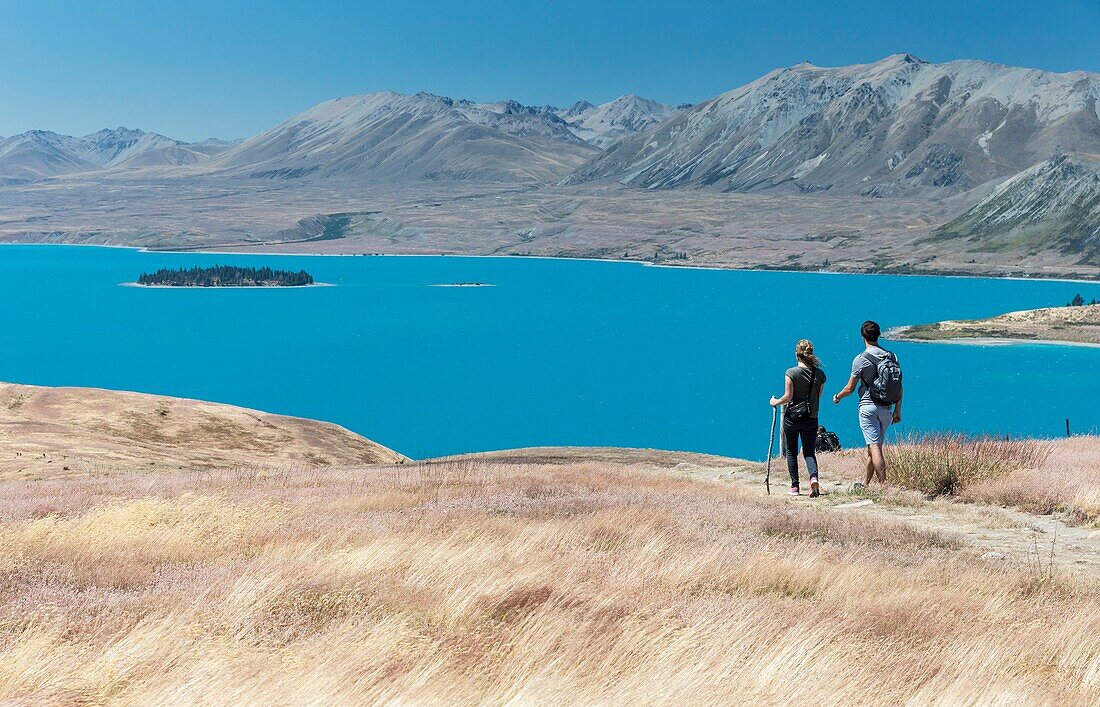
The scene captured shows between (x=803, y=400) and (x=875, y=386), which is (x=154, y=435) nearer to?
(x=803, y=400)

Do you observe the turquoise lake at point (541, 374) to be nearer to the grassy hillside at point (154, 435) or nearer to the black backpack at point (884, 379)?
the grassy hillside at point (154, 435)

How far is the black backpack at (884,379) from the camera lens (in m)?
16.4

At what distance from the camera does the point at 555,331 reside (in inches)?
7244

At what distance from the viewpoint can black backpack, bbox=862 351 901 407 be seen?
16391 millimetres

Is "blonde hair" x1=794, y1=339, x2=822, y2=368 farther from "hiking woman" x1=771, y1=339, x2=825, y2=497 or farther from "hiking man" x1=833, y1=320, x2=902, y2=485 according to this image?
"hiking man" x1=833, y1=320, x2=902, y2=485

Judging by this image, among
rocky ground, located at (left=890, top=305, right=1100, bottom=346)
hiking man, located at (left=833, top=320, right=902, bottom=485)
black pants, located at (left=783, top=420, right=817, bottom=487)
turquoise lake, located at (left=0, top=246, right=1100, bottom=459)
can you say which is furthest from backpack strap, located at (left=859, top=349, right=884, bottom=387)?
rocky ground, located at (left=890, top=305, right=1100, bottom=346)

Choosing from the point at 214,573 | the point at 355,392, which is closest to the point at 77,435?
the point at 214,573

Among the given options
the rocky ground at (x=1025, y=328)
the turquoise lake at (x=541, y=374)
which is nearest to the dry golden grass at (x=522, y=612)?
the turquoise lake at (x=541, y=374)

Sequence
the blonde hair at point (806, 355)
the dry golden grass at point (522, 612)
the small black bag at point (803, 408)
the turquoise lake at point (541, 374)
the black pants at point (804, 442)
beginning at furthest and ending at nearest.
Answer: the turquoise lake at point (541, 374)
the black pants at point (804, 442)
the small black bag at point (803, 408)
the blonde hair at point (806, 355)
the dry golden grass at point (522, 612)

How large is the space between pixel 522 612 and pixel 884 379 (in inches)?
400

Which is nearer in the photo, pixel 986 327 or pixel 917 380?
pixel 917 380

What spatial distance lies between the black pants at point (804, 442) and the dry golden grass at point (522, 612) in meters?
3.67

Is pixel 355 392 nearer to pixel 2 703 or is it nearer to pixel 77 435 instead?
pixel 77 435

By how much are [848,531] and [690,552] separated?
3053 mm
